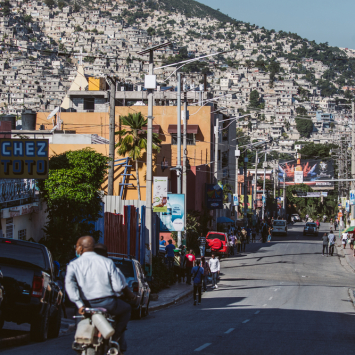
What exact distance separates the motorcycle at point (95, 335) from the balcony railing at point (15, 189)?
1192 cm

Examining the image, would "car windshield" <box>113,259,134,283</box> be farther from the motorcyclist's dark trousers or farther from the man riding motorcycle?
the man riding motorcycle

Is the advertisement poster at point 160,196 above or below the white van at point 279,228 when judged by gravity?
above

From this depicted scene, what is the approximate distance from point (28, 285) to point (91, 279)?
426cm

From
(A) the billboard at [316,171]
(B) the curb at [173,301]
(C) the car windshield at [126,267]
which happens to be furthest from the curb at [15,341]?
(A) the billboard at [316,171]

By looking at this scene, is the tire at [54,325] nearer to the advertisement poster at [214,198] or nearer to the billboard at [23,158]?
the billboard at [23,158]

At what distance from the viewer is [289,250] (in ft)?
166

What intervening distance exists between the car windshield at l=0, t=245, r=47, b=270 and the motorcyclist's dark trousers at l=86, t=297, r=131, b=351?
4.38 metres

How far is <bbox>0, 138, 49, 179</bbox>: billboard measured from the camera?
18.8 m

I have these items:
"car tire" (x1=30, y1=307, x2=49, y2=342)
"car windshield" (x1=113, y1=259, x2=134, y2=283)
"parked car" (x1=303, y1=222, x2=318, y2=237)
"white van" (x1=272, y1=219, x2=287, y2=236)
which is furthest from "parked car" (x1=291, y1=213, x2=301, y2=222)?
"car tire" (x1=30, y1=307, x2=49, y2=342)

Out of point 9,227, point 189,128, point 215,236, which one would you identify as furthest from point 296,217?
point 9,227

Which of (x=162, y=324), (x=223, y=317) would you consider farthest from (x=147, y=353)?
(x=223, y=317)

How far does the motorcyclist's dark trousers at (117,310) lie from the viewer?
316 inches

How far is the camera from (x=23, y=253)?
40.3 ft

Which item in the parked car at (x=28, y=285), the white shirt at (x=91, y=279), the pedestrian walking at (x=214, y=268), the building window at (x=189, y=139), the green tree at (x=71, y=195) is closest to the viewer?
the white shirt at (x=91, y=279)
